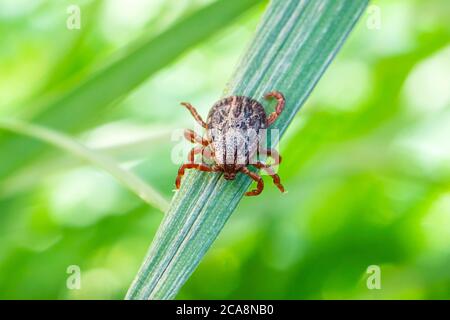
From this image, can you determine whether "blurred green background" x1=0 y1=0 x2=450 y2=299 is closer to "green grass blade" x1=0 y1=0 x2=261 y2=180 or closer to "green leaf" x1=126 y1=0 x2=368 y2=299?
"green grass blade" x1=0 y1=0 x2=261 y2=180

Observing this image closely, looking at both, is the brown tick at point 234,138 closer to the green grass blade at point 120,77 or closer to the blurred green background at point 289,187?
the green grass blade at point 120,77

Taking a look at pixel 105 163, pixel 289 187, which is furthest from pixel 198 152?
pixel 289 187

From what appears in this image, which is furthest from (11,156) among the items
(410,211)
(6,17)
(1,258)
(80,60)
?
(410,211)

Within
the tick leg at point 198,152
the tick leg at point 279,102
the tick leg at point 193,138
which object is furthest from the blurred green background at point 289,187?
the tick leg at point 279,102

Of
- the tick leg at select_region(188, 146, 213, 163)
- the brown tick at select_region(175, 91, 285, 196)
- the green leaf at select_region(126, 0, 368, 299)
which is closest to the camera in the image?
the green leaf at select_region(126, 0, 368, 299)

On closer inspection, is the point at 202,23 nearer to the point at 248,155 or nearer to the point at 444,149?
the point at 248,155

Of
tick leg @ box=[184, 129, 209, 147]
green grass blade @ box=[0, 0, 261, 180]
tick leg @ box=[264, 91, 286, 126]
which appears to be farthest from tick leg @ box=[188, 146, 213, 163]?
green grass blade @ box=[0, 0, 261, 180]

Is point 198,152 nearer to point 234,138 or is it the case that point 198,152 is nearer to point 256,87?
point 234,138
